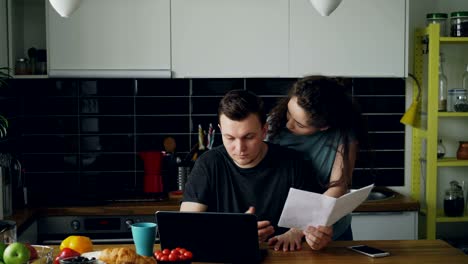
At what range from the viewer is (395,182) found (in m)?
4.36

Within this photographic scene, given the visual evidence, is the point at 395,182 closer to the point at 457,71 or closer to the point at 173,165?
the point at 457,71

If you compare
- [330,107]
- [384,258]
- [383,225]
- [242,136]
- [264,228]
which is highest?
[330,107]

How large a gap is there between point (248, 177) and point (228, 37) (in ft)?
4.54

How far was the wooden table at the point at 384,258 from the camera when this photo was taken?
2426mm

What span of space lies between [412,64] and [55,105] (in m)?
2.13

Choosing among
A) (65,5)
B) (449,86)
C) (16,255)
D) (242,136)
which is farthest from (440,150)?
(16,255)

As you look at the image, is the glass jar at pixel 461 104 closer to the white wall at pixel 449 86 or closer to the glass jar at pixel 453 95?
the glass jar at pixel 453 95

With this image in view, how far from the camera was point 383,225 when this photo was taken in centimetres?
387

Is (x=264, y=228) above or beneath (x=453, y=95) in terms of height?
beneath

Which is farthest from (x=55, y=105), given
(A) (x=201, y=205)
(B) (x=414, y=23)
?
(B) (x=414, y=23)

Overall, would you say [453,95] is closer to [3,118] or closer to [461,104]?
[461,104]

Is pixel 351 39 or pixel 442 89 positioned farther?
pixel 442 89

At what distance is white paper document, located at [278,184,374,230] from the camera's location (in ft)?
7.64

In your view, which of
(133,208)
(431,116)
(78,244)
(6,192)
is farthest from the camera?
(431,116)
